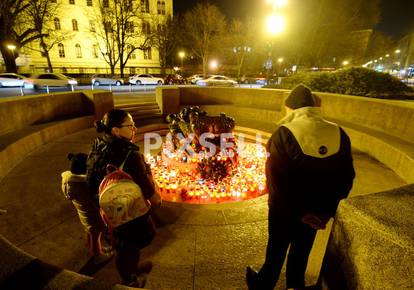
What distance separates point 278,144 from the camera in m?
2.04

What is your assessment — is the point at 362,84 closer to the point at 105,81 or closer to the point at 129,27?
the point at 105,81

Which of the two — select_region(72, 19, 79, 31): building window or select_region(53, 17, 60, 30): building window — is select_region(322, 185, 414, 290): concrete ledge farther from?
select_region(72, 19, 79, 31): building window

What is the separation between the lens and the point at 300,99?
2143 mm

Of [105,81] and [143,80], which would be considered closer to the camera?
[105,81]

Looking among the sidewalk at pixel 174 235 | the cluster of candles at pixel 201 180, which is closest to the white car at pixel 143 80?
the cluster of candles at pixel 201 180

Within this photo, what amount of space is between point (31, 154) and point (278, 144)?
635cm

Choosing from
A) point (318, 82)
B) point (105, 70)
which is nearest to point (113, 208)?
point (318, 82)

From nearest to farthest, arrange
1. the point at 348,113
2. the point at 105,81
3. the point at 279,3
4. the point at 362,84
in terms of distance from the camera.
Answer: the point at 348,113 → the point at 279,3 → the point at 362,84 → the point at 105,81

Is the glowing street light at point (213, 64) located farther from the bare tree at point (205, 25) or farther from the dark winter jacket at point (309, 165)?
the dark winter jacket at point (309, 165)

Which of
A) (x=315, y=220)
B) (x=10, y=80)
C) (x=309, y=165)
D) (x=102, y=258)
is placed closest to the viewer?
(x=309, y=165)

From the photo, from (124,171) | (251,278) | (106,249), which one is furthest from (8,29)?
(251,278)

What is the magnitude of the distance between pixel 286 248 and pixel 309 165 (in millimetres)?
827

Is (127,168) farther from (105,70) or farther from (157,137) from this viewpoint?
(105,70)

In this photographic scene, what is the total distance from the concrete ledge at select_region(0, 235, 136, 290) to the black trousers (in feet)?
4.34
